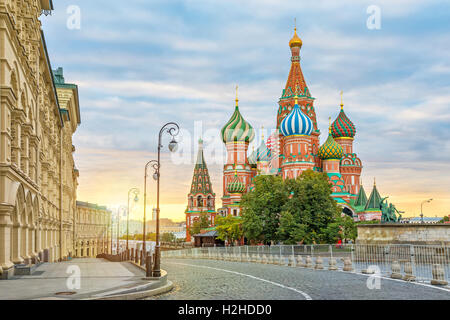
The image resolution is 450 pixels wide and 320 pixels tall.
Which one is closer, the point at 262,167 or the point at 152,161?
the point at 152,161

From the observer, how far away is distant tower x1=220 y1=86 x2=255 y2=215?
11231 cm

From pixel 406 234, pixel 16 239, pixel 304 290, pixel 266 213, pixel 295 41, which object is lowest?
pixel 304 290

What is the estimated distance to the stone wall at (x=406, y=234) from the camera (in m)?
28.6

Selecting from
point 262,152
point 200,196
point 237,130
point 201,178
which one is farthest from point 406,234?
point 201,178

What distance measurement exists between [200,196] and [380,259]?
11342 centimetres

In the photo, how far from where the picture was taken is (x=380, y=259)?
24047 mm

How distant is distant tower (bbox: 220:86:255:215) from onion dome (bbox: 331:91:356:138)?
20.0 m

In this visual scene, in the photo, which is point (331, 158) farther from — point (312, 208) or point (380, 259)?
point (380, 259)

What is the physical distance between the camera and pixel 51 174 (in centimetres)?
3716

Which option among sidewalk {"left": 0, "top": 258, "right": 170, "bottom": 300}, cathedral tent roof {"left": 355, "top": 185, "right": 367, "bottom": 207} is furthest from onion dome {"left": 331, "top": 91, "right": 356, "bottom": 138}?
sidewalk {"left": 0, "top": 258, "right": 170, "bottom": 300}
